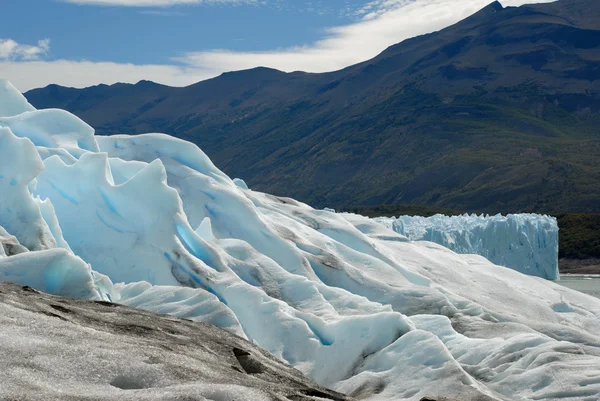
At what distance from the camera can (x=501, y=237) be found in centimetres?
5934

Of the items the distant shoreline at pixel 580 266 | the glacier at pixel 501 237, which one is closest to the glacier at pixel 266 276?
the glacier at pixel 501 237

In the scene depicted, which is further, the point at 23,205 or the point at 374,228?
the point at 374,228

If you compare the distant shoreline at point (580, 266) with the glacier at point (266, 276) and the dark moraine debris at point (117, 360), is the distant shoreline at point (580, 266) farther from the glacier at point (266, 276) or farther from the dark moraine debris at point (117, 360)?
the dark moraine debris at point (117, 360)

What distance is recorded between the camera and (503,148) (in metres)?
188

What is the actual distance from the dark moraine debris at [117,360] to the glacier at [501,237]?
141 feet

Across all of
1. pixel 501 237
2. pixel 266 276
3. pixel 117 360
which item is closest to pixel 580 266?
pixel 501 237

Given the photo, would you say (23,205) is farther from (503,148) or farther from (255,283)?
(503,148)

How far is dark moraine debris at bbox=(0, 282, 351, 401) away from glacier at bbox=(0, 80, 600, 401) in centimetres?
336

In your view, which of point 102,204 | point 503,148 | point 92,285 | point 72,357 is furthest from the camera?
point 503,148

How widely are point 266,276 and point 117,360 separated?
41.8 feet

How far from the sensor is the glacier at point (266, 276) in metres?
16.4

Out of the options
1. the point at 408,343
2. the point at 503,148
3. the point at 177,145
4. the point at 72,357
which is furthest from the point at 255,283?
the point at 503,148

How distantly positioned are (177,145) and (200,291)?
35.2 ft

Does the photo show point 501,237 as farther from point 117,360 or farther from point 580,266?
point 117,360
